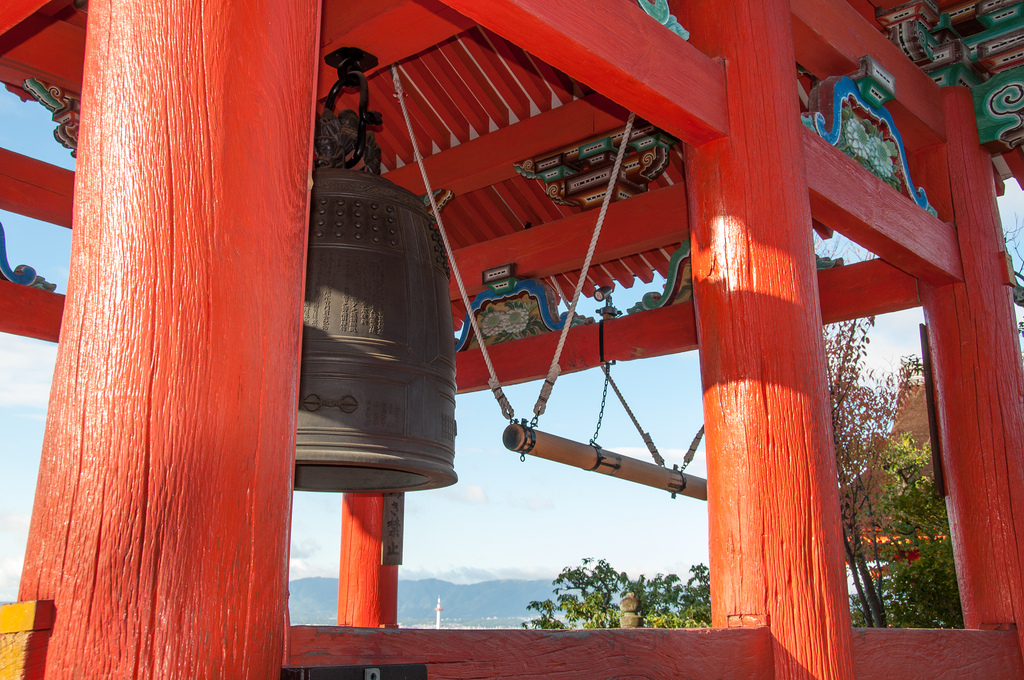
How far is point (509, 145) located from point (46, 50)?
214 centimetres

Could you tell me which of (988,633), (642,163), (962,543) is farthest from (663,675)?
(642,163)

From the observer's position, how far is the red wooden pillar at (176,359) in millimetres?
1100

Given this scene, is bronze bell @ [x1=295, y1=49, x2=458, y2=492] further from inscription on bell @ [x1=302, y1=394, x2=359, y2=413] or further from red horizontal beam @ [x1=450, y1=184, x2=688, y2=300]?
red horizontal beam @ [x1=450, y1=184, x2=688, y2=300]

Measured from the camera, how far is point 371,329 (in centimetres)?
213

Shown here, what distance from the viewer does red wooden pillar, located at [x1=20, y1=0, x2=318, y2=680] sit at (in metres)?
1.10

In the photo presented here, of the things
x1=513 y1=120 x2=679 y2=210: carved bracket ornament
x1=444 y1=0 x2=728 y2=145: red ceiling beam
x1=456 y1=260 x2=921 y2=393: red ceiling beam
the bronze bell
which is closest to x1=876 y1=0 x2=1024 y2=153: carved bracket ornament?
x1=456 y1=260 x2=921 y2=393: red ceiling beam

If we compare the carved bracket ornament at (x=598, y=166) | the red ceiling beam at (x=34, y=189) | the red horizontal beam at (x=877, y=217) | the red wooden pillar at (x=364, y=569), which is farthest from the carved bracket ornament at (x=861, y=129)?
the red ceiling beam at (x=34, y=189)

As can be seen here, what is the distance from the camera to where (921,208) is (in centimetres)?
339

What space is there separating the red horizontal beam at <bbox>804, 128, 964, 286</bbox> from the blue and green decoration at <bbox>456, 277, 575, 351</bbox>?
1.76 m

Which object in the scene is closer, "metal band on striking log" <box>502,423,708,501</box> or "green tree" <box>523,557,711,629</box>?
"metal band on striking log" <box>502,423,708,501</box>

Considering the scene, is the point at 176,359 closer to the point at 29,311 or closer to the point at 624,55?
the point at 624,55

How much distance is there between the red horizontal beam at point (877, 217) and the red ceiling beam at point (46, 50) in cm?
274

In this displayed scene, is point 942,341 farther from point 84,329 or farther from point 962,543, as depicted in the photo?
point 84,329

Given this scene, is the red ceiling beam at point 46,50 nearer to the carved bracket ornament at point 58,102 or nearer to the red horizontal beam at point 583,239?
the carved bracket ornament at point 58,102
